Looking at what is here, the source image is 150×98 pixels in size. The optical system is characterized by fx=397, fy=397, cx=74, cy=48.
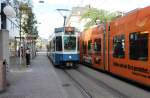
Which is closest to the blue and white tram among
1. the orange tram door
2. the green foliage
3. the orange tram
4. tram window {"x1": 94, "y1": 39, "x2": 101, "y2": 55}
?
tram window {"x1": 94, "y1": 39, "x2": 101, "y2": 55}

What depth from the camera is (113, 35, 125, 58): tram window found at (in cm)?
2051

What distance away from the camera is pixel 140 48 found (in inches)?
684

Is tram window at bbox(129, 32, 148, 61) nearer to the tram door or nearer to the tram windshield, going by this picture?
the tram door

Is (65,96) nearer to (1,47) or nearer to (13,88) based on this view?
(13,88)

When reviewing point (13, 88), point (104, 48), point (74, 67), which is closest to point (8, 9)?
point (13, 88)

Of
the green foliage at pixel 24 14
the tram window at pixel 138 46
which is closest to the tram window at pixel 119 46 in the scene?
the tram window at pixel 138 46

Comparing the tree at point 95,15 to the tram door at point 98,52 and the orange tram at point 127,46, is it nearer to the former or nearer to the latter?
the tram door at point 98,52

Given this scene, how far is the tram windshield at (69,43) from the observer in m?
32.4

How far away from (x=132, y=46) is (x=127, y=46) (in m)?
0.88

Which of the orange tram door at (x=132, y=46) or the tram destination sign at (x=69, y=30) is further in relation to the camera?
the tram destination sign at (x=69, y=30)

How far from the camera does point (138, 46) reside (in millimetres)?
17672

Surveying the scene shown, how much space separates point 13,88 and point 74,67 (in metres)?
18.0

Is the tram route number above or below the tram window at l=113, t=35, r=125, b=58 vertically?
below

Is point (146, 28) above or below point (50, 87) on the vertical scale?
above
